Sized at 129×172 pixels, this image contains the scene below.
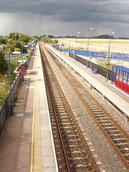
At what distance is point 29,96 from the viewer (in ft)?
84.0

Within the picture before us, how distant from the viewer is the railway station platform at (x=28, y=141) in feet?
39.3

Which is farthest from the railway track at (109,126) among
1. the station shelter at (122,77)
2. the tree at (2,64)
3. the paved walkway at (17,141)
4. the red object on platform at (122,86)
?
the tree at (2,64)

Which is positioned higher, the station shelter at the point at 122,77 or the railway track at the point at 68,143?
the station shelter at the point at 122,77

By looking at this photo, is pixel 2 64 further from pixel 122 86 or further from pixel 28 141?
pixel 28 141

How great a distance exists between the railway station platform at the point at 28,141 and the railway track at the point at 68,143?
0.57 m

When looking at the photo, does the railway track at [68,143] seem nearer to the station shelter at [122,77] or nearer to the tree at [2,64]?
the station shelter at [122,77]

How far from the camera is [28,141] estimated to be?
14.5 m

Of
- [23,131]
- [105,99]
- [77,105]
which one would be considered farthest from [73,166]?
[105,99]

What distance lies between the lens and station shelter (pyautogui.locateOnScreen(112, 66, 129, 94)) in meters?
27.5

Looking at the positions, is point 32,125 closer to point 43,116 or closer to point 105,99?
point 43,116

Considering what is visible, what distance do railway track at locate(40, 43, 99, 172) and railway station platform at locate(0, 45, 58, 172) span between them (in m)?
0.57

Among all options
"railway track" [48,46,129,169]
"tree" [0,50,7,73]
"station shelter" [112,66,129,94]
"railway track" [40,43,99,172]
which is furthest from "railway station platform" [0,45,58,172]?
"tree" [0,50,7,73]

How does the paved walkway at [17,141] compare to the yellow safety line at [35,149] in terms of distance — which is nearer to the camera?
the yellow safety line at [35,149]

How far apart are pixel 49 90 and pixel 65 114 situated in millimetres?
9794
